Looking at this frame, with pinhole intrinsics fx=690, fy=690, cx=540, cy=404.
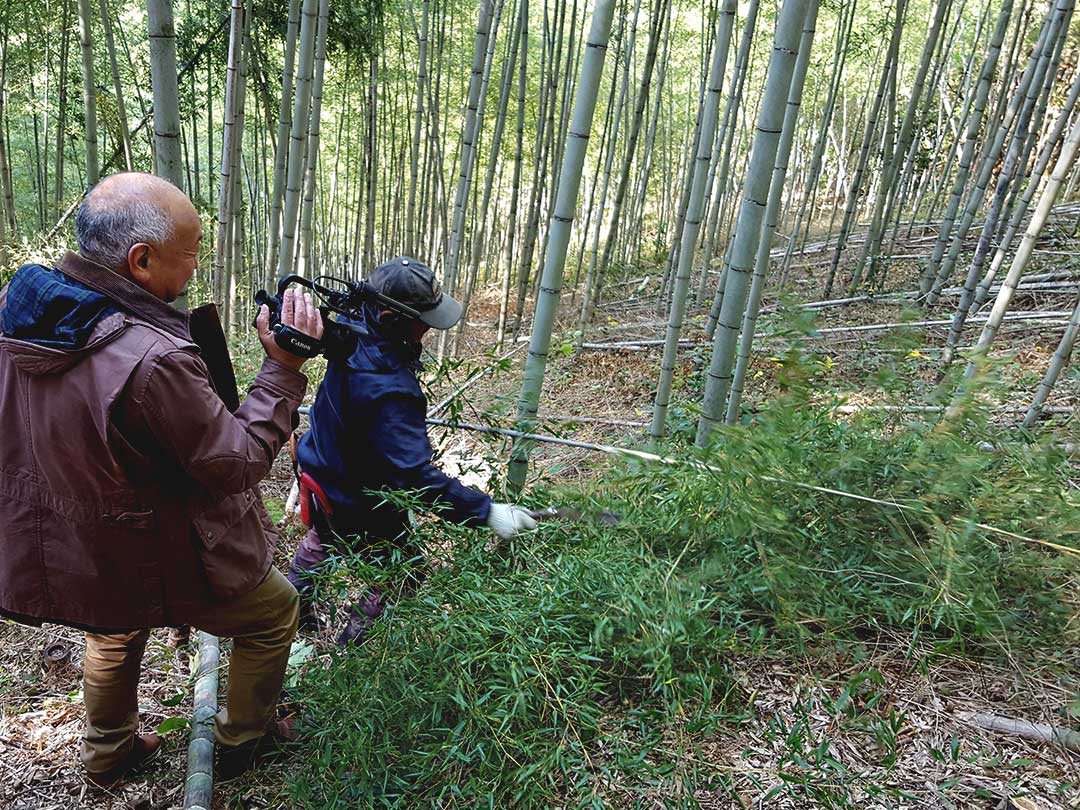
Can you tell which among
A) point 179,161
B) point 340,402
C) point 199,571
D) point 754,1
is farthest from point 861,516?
point 754,1

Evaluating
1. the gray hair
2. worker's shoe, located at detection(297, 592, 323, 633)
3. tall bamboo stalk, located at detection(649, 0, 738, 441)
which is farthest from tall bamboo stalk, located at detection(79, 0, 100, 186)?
the gray hair

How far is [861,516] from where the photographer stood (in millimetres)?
1940

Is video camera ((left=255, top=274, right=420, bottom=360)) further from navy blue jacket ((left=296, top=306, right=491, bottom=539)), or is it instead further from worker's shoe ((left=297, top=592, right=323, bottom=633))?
worker's shoe ((left=297, top=592, right=323, bottom=633))

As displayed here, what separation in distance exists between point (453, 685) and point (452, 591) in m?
0.24

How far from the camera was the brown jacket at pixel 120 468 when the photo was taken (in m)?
1.39

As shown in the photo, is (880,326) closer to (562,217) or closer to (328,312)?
(562,217)

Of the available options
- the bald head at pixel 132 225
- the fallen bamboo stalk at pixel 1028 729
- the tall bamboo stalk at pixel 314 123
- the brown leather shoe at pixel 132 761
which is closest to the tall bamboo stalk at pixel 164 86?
the bald head at pixel 132 225

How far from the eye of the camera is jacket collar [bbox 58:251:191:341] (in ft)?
4.69

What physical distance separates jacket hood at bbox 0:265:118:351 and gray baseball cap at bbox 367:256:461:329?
86 cm

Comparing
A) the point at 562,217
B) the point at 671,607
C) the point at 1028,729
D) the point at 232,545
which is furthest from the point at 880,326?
the point at 232,545

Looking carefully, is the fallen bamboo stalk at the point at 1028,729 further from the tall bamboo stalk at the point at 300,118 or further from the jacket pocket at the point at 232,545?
the tall bamboo stalk at the point at 300,118

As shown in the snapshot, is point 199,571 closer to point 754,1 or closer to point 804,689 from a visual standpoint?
point 804,689

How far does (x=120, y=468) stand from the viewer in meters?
1.43

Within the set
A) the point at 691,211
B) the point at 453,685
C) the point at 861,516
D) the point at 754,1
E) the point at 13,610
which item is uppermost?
the point at 754,1
